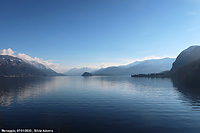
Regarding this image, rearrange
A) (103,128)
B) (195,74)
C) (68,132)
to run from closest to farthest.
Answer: (68,132), (103,128), (195,74)

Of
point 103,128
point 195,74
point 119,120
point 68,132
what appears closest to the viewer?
point 68,132

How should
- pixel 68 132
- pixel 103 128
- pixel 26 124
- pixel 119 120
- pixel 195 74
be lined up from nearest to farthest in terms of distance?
pixel 68 132, pixel 103 128, pixel 26 124, pixel 119 120, pixel 195 74

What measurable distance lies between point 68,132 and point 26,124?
9.71m

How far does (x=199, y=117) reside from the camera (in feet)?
89.7

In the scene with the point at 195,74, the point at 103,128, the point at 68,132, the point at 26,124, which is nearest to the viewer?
the point at 68,132

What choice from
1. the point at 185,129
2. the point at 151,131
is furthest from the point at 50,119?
the point at 185,129

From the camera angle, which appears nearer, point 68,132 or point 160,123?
point 68,132

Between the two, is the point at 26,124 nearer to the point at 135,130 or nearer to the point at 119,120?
the point at 119,120

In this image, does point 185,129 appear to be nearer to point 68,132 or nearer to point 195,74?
point 68,132

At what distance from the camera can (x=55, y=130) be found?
20.8m

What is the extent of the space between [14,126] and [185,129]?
3167 centimetres

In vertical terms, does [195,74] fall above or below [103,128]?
above

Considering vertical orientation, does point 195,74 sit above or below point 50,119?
above

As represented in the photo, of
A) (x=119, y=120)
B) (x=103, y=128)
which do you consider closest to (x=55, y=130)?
(x=103, y=128)
